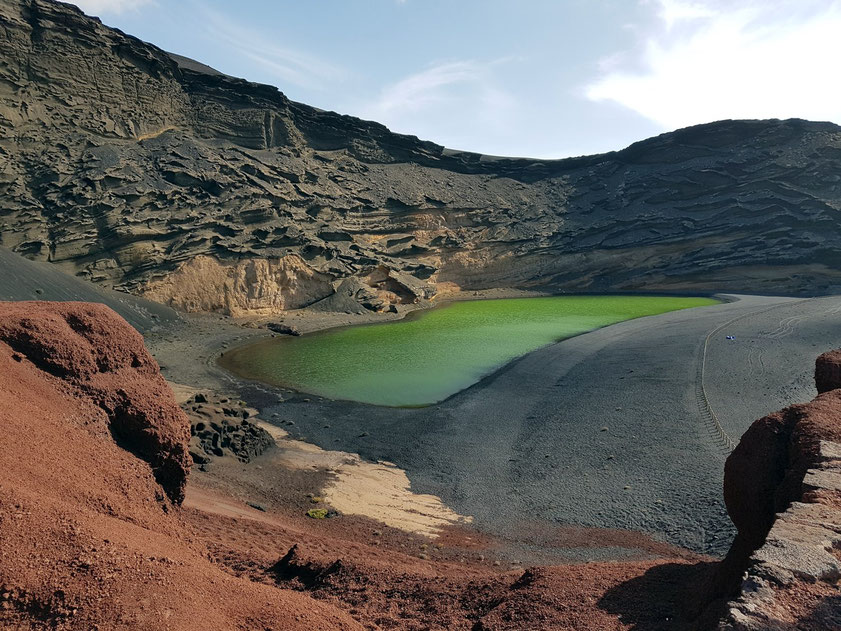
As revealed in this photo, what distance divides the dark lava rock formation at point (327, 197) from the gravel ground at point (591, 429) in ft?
54.8

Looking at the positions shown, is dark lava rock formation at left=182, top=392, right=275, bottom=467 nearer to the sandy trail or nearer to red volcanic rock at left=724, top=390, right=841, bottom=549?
the sandy trail

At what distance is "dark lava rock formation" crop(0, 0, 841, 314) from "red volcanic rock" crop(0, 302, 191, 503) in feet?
112

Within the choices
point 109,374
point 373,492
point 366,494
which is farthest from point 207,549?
point 373,492

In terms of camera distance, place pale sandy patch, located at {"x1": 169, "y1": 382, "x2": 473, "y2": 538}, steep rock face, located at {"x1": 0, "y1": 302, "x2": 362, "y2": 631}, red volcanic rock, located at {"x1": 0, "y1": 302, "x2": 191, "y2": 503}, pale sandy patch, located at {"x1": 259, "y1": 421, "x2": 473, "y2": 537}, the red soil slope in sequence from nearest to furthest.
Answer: steep rock face, located at {"x1": 0, "y1": 302, "x2": 362, "y2": 631}
the red soil slope
red volcanic rock, located at {"x1": 0, "y1": 302, "x2": 191, "y2": 503}
pale sandy patch, located at {"x1": 169, "y1": 382, "x2": 473, "y2": 538}
pale sandy patch, located at {"x1": 259, "y1": 421, "x2": 473, "y2": 537}

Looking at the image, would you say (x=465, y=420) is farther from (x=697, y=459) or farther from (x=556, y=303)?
(x=556, y=303)

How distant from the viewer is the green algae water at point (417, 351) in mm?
25703

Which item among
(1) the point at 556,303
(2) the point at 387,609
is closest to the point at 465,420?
(2) the point at 387,609

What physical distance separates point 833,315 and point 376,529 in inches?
1227

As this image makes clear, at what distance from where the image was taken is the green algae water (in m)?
25.7

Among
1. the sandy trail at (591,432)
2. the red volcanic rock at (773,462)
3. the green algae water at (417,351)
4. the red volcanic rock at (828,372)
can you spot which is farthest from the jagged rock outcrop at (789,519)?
the green algae water at (417,351)

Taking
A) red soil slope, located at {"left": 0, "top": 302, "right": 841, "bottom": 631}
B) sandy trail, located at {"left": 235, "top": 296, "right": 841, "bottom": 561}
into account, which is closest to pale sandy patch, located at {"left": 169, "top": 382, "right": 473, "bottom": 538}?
sandy trail, located at {"left": 235, "top": 296, "right": 841, "bottom": 561}

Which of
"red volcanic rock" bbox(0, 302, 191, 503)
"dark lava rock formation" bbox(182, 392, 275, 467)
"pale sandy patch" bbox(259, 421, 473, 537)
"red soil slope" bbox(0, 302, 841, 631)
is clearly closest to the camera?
"red soil slope" bbox(0, 302, 841, 631)

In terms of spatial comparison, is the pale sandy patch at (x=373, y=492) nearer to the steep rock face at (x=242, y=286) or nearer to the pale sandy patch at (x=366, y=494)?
the pale sandy patch at (x=366, y=494)

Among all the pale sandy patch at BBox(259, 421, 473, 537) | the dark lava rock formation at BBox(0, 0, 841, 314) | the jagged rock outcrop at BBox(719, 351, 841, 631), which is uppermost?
the dark lava rock formation at BBox(0, 0, 841, 314)
